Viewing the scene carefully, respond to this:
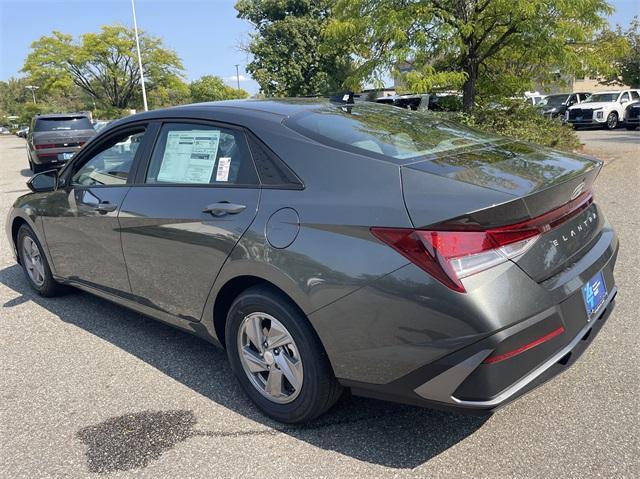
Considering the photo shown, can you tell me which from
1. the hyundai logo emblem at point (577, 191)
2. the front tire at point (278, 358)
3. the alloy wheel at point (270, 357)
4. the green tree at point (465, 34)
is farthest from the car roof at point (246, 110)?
the green tree at point (465, 34)

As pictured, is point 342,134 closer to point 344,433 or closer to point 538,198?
point 538,198

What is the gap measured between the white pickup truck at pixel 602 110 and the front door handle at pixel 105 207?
69.5 ft

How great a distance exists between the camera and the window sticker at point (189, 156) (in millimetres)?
2930

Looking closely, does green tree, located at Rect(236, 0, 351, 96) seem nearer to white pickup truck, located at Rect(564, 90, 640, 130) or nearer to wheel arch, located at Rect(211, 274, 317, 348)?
white pickup truck, located at Rect(564, 90, 640, 130)

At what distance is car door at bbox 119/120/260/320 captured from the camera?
2.67m

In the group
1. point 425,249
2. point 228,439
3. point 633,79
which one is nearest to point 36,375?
point 228,439

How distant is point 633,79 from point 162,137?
3743 centimetres

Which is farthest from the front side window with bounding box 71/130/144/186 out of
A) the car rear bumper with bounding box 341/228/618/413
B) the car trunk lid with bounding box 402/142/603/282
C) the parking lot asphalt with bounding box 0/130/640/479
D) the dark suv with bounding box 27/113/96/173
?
the dark suv with bounding box 27/113/96/173

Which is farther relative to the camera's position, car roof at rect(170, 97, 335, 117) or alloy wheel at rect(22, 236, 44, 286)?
alloy wheel at rect(22, 236, 44, 286)

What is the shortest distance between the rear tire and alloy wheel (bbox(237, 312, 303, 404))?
2.55 metres

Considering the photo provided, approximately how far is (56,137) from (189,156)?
13.2 m

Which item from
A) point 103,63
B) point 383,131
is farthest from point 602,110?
point 103,63

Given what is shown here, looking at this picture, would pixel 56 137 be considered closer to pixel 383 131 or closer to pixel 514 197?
pixel 383 131

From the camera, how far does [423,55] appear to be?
10812mm
